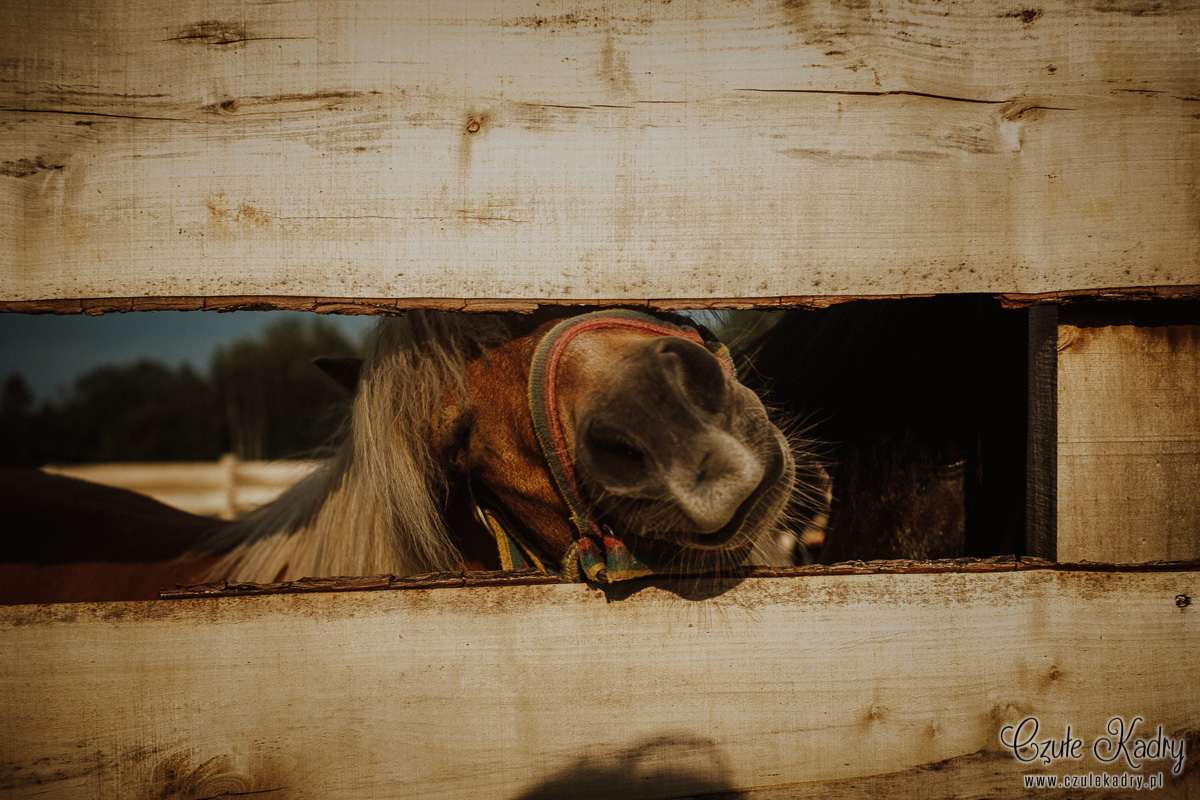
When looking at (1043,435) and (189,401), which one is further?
(189,401)

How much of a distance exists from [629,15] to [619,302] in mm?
483

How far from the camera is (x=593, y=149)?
3.37 feet

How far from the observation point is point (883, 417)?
1.83m

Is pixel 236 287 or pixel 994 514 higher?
pixel 236 287

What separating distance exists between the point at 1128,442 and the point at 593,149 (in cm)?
106

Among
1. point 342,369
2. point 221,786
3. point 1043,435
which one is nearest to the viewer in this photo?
point 221,786

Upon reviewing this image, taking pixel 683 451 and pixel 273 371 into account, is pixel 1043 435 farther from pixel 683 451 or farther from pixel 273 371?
pixel 273 371

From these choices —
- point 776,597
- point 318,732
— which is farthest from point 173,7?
point 776,597

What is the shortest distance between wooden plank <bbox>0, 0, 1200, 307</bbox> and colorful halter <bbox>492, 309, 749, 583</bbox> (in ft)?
0.40

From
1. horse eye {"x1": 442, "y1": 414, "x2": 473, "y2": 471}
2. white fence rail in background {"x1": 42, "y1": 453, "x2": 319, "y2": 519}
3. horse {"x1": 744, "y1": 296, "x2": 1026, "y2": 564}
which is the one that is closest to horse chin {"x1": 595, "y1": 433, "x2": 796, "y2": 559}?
horse eye {"x1": 442, "y1": 414, "x2": 473, "y2": 471}

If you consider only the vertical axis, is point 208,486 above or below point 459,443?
below

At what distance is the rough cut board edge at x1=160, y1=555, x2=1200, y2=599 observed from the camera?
997 mm

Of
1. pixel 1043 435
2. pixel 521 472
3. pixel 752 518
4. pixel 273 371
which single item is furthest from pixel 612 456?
pixel 273 371

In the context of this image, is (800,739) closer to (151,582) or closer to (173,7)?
(173,7)
